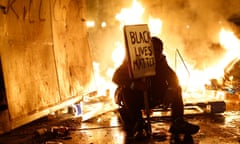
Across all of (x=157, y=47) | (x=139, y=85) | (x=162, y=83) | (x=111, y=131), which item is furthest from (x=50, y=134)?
(x=157, y=47)

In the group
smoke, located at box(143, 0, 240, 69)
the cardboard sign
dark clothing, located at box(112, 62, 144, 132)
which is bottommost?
dark clothing, located at box(112, 62, 144, 132)

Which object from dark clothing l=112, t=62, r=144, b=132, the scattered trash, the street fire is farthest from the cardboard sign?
the street fire

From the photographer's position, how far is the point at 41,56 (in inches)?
272

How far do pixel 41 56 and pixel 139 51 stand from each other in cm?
241

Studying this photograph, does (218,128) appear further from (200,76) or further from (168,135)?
(200,76)

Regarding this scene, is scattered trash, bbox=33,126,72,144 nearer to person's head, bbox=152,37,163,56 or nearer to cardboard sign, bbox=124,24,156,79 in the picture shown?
cardboard sign, bbox=124,24,156,79

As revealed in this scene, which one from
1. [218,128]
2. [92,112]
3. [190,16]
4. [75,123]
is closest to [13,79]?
[75,123]

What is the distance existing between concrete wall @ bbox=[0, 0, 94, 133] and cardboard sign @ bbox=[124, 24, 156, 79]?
2.15 meters

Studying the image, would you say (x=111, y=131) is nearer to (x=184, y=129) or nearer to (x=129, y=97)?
(x=129, y=97)

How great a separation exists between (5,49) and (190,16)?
1334 cm

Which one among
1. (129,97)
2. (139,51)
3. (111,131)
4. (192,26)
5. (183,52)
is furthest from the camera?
(192,26)

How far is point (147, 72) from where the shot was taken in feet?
18.1

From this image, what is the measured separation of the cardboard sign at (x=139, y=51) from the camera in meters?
5.36

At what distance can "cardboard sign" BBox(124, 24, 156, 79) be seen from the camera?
17.6ft
